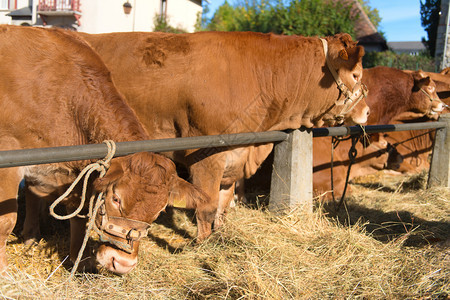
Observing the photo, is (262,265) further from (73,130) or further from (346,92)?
(346,92)

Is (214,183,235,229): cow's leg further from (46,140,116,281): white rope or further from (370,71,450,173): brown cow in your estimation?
(370,71,450,173): brown cow

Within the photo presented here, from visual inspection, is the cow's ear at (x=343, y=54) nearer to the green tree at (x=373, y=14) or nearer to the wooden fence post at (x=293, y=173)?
the wooden fence post at (x=293, y=173)

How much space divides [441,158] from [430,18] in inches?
1051

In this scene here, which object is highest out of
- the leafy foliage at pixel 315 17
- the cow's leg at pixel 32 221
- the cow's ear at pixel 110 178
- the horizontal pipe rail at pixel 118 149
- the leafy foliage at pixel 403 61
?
the leafy foliage at pixel 315 17

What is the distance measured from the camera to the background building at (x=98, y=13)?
2330 cm

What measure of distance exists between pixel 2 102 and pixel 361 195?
182 inches

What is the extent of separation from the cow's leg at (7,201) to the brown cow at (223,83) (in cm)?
125

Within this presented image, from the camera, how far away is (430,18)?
2847 centimetres

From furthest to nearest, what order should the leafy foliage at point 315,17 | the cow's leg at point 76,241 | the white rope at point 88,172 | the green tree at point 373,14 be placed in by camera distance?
the green tree at point 373,14 < the leafy foliage at point 315,17 < the cow's leg at point 76,241 < the white rope at point 88,172

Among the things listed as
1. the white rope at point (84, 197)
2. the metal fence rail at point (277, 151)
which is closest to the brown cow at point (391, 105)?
the metal fence rail at point (277, 151)

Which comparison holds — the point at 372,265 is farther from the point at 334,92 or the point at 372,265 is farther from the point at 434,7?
the point at 434,7

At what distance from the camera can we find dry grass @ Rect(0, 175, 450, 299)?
99.3 inches

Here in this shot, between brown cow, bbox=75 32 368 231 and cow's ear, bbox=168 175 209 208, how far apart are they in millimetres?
1008

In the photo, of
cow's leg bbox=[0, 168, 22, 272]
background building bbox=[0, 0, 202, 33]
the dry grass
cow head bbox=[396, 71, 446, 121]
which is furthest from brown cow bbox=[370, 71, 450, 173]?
background building bbox=[0, 0, 202, 33]
